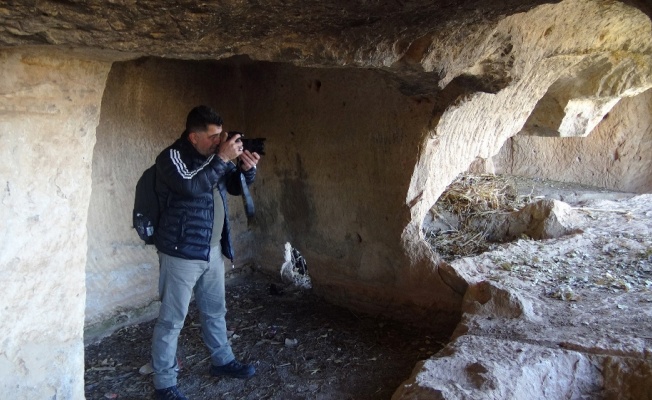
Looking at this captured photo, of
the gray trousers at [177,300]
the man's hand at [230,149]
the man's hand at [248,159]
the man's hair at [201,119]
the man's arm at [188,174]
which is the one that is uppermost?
the man's hair at [201,119]

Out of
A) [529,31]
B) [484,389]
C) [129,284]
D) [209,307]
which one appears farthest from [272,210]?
[484,389]

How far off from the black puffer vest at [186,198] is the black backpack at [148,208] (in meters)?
0.03

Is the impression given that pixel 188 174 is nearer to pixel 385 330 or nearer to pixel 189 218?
pixel 189 218

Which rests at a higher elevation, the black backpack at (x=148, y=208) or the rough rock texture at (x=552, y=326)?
the black backpack at (x=148, y=208)

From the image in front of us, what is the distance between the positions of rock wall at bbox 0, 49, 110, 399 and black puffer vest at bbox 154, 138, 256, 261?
0.41 meters

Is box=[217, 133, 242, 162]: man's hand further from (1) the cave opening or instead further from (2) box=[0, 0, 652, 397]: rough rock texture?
(1) the cave opening

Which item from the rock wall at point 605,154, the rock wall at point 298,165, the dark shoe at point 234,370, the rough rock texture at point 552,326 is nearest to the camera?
the rough rock texture at point 552,326

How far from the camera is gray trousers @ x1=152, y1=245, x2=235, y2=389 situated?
3141mm

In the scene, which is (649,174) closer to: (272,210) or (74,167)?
(272,210)

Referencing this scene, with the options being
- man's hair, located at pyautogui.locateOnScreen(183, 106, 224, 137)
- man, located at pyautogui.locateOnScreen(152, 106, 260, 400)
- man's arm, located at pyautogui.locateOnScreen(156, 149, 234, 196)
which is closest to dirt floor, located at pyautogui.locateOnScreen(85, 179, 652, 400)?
man, located at pyautogui.locateOnScreen(152, 106, 260, 400)

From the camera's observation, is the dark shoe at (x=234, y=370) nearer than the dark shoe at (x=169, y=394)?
No

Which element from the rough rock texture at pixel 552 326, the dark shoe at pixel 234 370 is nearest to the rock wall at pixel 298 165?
the rough rock texture at pixel 552 326

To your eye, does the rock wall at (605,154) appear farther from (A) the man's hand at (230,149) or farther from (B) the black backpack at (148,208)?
(B) the black backpack at (148,208)

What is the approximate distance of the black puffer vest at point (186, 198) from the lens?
3.03m
